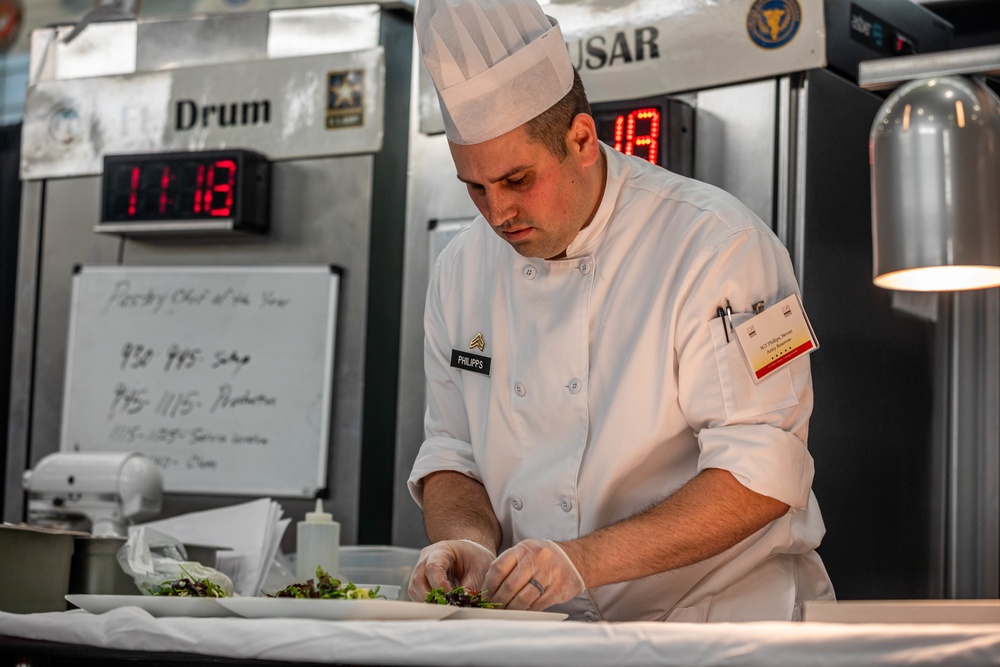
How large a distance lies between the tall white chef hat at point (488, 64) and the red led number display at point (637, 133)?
636mm

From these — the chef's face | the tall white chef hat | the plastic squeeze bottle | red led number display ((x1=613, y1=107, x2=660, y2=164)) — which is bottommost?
the plastic squeeze bottle

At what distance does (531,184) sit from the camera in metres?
1.47

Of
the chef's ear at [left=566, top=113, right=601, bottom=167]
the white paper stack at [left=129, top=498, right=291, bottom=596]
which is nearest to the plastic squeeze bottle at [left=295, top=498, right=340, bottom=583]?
the white paper stack at [left=129, top=498, right=291, bottom=596]

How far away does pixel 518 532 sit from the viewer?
159cm

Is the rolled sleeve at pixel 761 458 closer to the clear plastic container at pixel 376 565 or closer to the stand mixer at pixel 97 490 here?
the clear plastic container at pixel 376 565

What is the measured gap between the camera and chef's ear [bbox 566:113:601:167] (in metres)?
1.52

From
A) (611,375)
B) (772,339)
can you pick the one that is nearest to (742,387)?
(772,339)

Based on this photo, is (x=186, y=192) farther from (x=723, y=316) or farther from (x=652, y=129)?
(x=723, y=316)

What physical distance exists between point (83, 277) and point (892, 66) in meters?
2.09

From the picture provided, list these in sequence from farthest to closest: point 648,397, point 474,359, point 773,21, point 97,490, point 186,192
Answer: point 186,192 → point 97,490 → point 773,21 → point 474,359 → point 648,397

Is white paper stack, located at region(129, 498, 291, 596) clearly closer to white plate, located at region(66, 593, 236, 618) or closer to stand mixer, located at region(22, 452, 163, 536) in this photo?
stand mixer, located at region(22, 452, 163, 536)

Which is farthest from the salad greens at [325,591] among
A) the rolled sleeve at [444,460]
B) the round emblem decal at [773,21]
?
the round emblem decal at [773,21]

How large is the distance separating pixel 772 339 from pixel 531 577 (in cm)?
44

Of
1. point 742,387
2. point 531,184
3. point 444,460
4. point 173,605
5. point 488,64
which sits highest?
point 488,64
